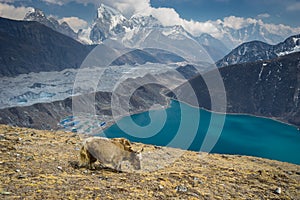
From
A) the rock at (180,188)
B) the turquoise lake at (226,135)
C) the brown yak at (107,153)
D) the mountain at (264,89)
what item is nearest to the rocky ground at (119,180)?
the rock at (180,188)

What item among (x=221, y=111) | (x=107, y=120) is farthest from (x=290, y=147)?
(x=107, y=120)

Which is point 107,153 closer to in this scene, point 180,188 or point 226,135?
point 180,188

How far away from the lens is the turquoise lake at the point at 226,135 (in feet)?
248

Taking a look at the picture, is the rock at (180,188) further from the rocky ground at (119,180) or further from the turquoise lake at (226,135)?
the turquoise lake at (226,135)

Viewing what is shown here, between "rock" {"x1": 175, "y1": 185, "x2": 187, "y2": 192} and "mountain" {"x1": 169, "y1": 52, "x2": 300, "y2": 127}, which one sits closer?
"rock" {"x1": 175, "y1": 185, "x2": 187, "y2": 192}

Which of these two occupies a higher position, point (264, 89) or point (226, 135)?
point (264, 89)

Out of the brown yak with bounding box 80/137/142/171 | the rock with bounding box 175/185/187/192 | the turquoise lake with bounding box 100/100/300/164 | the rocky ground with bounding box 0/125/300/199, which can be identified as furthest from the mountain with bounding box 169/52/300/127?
the brown yak with bounding box 80/137/142/171

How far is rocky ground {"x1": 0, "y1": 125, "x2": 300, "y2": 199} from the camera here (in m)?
6.24

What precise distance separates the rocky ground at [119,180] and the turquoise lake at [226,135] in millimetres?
47576

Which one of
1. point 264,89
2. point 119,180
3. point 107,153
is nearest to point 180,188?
point 119,180

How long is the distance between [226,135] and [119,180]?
325 feet

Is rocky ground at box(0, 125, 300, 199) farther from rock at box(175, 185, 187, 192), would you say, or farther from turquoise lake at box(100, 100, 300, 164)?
turquoise lake at box(100, 100, 300, 164)

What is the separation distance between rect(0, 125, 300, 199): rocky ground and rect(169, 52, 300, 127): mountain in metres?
144

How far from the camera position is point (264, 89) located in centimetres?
16588
